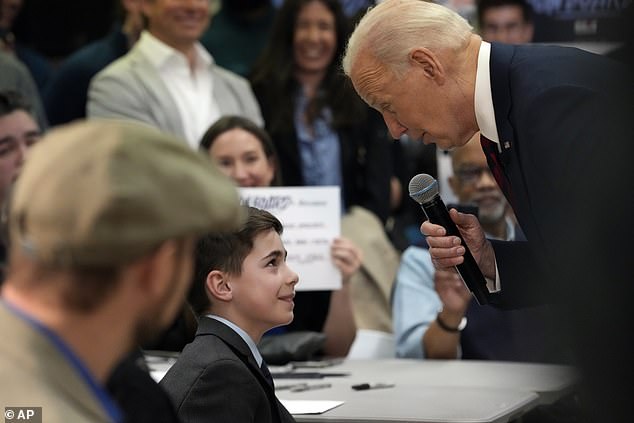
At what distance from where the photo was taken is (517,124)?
2920mm

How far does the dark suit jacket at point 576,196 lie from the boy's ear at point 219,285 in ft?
2.46

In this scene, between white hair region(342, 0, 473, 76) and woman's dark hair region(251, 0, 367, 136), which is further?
woman's dark hair region(251, 0, 367, 136)

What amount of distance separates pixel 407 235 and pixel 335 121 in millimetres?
1192

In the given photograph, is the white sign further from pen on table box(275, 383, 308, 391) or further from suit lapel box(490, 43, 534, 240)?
suit lapel box(490, 43, 534, 240)

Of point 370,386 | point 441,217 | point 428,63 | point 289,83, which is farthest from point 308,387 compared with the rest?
point 289,83

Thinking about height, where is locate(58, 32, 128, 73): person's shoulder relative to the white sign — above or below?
above

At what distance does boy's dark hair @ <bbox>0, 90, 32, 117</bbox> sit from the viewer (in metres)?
5.01

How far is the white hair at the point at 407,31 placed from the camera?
122 inches

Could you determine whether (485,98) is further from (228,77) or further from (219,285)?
(228,77)

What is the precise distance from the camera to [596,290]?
6.51 ft

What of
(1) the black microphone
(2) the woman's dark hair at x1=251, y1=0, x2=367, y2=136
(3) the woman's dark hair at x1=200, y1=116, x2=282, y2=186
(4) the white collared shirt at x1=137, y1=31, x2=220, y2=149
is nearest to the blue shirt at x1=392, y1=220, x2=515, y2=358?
(3) the woman's dark hair at x1=200, y1=116, x2=282, y2=186

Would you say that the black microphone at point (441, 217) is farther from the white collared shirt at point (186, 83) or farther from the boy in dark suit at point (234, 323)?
the white collared shirt at point (186, 83)

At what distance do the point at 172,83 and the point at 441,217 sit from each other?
2587 mm

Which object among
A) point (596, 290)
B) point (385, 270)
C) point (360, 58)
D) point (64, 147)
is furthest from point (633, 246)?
point (385, 270)
